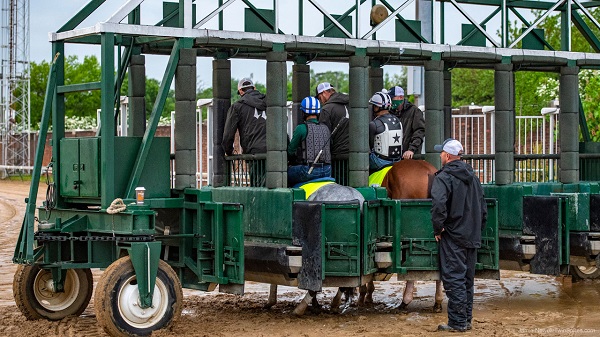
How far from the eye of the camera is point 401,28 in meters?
12.9

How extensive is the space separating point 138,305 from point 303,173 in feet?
8.25

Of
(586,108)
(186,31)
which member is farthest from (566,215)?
(586,108)

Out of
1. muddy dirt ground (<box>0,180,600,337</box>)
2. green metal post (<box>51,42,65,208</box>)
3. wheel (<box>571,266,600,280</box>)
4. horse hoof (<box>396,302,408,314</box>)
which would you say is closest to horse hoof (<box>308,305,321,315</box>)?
muddy dirt ground (<box>0,180,600,337</box>)

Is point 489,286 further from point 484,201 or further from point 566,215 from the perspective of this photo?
point 484,201

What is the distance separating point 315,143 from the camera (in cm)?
1181

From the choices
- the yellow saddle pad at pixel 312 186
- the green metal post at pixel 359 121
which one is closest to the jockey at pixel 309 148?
the yellow saddle pad at pixel 312 186

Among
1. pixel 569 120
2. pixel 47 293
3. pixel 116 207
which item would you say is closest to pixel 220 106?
pixel 116 207

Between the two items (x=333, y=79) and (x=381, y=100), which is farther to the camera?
(x=333, y=79)

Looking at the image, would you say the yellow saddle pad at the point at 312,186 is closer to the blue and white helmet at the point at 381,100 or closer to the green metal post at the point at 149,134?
the blue and white helmet at the point at 381,100

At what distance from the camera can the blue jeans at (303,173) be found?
38.7 feet

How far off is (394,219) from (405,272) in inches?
21.1

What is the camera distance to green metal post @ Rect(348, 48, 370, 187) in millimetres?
12023

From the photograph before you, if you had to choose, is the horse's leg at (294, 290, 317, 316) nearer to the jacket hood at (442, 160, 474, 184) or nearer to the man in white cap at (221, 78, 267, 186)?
the man in white cap at (221, 78, 267, 186)

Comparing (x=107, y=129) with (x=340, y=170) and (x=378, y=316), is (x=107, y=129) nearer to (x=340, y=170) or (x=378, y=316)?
(x=340, y=170)
